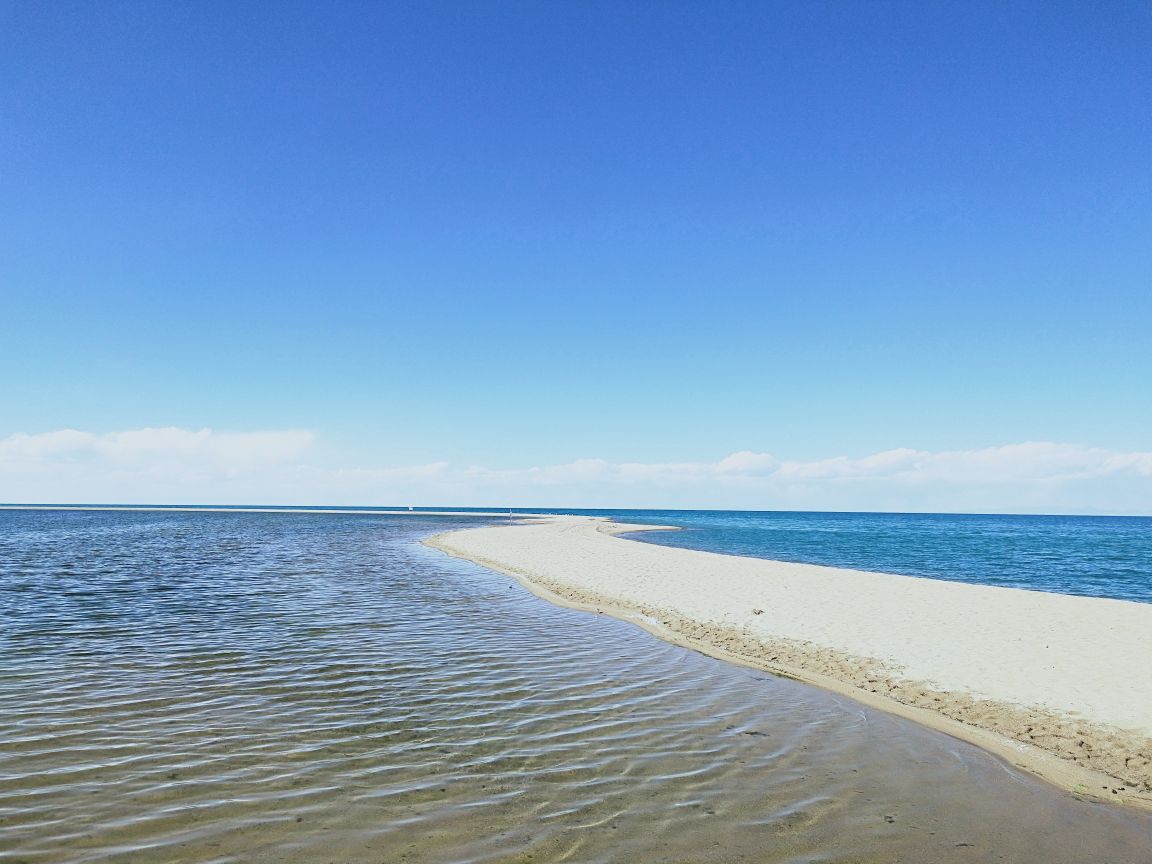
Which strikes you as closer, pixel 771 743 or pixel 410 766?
pixel 410 766

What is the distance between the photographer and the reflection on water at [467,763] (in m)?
6.50

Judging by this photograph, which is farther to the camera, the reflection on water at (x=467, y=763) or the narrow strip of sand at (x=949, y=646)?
the narrow strip of sand at (x=949, y=646)

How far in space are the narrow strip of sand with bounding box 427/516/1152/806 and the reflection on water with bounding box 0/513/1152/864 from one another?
111 cm

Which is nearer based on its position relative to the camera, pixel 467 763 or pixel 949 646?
pixel 467 763

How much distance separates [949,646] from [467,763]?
43.1 ft

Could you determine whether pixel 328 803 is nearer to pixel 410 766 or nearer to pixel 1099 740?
pixel 410 766

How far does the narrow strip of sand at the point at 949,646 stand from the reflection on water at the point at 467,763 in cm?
111

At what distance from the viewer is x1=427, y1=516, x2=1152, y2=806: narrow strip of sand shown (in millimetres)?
9977

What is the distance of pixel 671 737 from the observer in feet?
32.1

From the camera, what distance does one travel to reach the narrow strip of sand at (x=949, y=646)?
9.98m

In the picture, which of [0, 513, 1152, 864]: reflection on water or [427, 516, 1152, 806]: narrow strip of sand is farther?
[427, 516, 1152, 806]: narrow strip of sand

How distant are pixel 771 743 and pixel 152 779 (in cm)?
799

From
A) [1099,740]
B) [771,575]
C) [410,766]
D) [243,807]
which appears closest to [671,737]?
[410,766]

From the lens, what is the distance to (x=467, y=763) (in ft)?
27.8
